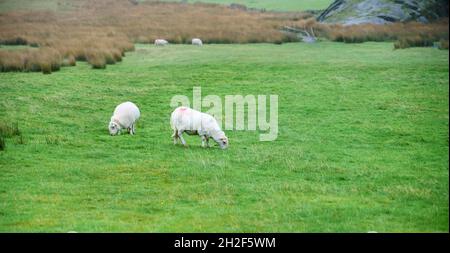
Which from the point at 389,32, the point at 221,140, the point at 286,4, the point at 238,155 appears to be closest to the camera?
the point at 238,155

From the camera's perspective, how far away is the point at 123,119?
1750 centimetres

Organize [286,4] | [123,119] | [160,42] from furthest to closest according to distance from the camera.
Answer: [286,4], [160,42], [123,119]

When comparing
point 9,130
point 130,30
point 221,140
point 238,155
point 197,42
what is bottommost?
point 238,155

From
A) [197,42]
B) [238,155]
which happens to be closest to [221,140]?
[238,155]

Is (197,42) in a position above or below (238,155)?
above

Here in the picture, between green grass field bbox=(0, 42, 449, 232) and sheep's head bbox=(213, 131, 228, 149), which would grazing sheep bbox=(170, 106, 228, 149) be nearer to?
sheep's head bbox=(213, 131, 228, 149)

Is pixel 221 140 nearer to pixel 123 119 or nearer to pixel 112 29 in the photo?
pixel 123 119

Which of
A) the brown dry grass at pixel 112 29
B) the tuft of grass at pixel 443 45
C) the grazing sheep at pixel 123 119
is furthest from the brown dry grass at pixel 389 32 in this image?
the grazing sheep at pixel 123 119

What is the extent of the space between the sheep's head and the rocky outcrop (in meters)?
27.2

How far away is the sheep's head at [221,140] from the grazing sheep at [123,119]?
9.23 ft

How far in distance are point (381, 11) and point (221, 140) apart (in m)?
30.0

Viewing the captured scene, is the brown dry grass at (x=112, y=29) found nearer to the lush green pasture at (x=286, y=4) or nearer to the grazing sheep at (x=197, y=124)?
the lush green pasture at (x=286, y=4)

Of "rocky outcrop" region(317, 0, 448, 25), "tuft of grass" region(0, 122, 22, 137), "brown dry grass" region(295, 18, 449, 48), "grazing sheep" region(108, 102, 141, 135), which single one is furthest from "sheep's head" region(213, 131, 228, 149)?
"rocky outcrop" region(317, 0, 448, 25)
